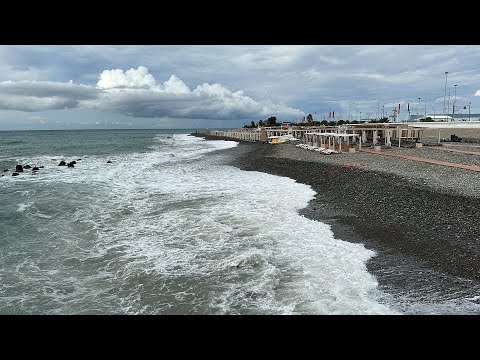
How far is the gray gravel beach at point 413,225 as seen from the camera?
276 inches

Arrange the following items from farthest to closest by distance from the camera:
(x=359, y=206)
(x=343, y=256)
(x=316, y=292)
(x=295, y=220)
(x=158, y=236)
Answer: (x=359, y=206)
(x=295, y=220)
(x=158, y=236)
(x=343, y=256)
(x=316, y=292)

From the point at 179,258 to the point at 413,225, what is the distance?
7544mm

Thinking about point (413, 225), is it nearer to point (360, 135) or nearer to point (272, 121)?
point (360, 135)

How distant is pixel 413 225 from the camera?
10.7m

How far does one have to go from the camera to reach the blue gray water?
7039mm

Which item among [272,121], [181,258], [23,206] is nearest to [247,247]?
[181,258]

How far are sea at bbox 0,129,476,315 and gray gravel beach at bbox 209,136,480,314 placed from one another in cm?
55
